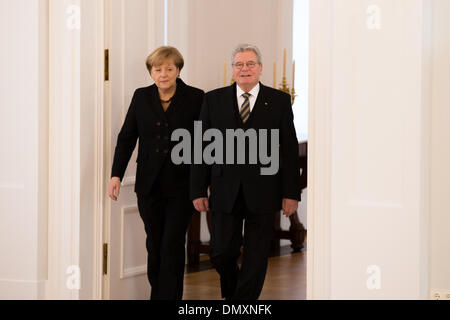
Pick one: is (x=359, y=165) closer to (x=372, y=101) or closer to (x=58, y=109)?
(x=372, y=101)

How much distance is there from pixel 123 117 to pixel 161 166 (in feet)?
1.61

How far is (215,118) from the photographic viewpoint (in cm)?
420

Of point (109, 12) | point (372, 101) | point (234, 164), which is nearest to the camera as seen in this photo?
point (372, 101)

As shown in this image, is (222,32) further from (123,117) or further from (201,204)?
(201,204)

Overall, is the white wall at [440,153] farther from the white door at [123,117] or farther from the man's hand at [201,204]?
the white door at [123,117]

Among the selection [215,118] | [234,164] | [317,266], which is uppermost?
[215,118]

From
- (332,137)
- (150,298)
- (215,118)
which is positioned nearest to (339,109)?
(332,137)

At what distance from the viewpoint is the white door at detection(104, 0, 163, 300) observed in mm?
4512

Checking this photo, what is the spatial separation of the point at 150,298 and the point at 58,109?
1313mm

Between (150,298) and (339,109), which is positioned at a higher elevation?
(339,109)

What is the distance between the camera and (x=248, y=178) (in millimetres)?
4125

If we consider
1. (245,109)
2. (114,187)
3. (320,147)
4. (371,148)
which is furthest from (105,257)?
(371,148)

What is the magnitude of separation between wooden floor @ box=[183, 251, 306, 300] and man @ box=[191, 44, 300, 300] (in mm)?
954

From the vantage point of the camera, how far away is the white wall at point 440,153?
332 cm
